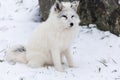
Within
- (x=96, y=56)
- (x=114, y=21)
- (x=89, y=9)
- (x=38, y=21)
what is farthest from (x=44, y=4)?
(x=96, y=56)

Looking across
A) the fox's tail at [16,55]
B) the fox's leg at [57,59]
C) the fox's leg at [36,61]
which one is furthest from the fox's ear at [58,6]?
the fox's tail at [16,55]

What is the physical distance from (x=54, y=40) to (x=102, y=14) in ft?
7.81

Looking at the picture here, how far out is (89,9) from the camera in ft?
31.2

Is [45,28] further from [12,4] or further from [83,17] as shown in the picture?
[12,4]

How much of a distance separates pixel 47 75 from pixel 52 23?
103cm

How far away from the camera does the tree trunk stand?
9.12 meters

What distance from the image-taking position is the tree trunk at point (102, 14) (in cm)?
912

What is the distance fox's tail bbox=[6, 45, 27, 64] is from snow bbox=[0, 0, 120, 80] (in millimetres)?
148

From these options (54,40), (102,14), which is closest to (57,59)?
(54,40)

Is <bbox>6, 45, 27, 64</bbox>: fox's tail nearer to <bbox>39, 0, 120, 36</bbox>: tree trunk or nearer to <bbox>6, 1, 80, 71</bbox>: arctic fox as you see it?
<bbox>6, 1, 80, 71</bbox>: arctic fox

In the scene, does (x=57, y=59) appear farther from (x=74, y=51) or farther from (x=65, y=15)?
(x=74, y=51)

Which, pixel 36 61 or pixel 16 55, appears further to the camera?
pixel 16 55

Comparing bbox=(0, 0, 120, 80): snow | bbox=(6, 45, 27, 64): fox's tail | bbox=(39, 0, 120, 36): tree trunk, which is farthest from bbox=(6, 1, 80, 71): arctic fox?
bbox=(39, 0, 120, 36): tree trunk

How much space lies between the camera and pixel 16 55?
308 inches
